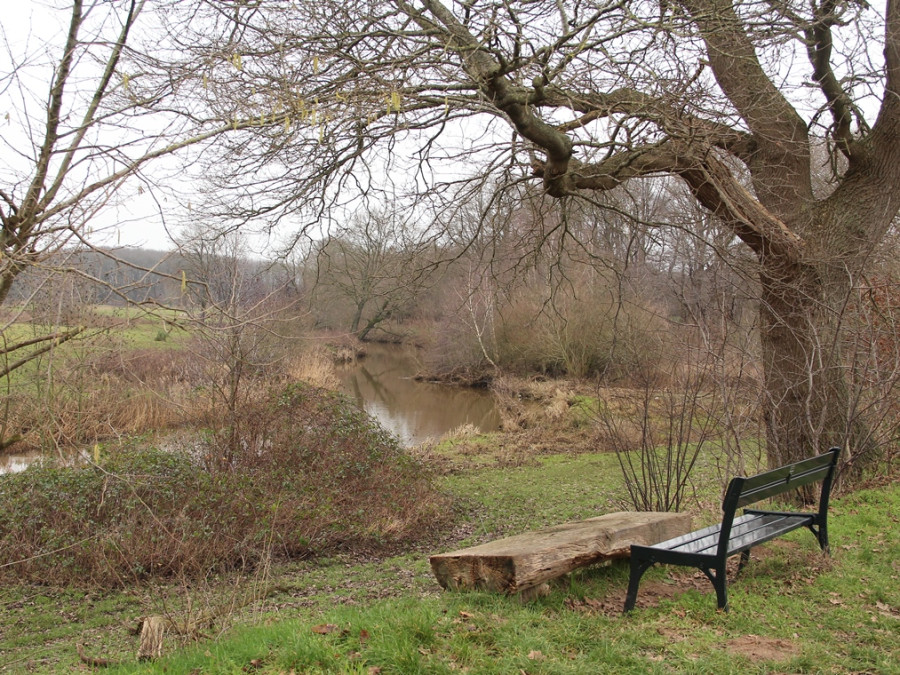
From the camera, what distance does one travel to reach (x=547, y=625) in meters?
3.77

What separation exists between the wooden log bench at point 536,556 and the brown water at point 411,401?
1092 cm

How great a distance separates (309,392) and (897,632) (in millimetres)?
8832

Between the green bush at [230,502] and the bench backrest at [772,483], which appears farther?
the green bush at [230,502]

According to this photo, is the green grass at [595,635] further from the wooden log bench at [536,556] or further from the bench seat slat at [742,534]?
the bench seat slat at [742,534]

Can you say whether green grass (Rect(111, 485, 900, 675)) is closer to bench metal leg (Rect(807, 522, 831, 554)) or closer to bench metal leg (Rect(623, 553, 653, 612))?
bench metal leg (Rect(623, 553, 653, 612))

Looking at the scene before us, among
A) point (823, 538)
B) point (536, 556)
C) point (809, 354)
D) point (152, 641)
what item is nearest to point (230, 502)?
point (152, 641)

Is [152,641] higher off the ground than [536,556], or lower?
lower

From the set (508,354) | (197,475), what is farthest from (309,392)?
(508,354)

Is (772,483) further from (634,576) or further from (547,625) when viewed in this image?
(547,625)

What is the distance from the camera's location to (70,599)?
7.12m

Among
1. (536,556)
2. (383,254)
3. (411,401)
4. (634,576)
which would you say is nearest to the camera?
(634,576)

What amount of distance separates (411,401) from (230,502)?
16.5 meters

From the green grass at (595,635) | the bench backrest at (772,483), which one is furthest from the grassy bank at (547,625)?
the bench backrest at (772,483)

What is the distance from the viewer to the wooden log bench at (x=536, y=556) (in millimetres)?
4199
